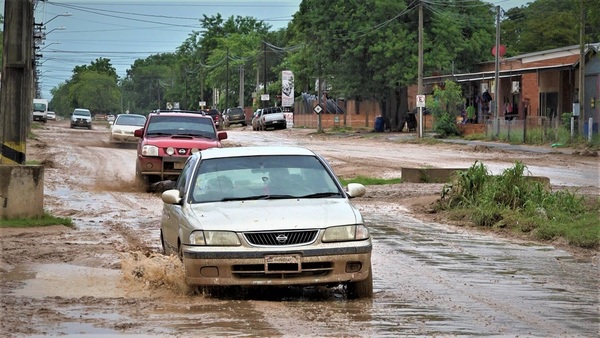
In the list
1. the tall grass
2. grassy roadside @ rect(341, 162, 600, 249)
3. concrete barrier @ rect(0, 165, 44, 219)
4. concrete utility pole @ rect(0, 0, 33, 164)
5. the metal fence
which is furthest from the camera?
the metal fence

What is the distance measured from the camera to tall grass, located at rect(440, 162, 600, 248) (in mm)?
15984

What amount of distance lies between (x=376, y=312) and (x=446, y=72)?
61.6m

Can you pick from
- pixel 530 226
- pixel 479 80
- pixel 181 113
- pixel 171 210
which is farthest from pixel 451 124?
pixel 171 210

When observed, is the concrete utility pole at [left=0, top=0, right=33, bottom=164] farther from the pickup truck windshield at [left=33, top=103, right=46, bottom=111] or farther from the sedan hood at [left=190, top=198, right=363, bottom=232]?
the pickup truck windshield at [left=33, top=103, right=46, bottom=111]

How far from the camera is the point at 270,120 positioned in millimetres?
81562

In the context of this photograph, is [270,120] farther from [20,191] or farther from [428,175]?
[20,191]

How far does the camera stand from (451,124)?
190ft

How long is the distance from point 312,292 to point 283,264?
1.06 meters

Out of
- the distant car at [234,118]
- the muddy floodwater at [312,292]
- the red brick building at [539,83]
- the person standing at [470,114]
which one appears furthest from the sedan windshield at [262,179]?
the distant car at [234,118]

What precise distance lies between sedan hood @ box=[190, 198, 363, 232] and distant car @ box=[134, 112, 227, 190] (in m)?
13.1

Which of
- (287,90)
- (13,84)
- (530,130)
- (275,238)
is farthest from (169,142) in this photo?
(287,90)

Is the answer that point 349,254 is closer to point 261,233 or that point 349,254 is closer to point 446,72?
point 261,233

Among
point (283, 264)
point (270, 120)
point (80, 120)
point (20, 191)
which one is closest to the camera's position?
point (283, 264)

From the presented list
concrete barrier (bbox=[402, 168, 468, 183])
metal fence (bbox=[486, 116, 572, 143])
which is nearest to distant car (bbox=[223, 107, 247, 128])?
metal fence (bbox=[486, 116, 572, 143])
